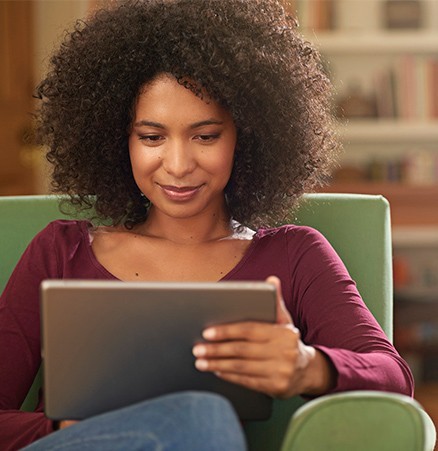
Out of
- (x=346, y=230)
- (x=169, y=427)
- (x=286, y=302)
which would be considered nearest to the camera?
(x=169, y=427)

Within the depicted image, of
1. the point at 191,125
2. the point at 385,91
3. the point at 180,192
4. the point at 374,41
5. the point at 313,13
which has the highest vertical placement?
the point at 313,13

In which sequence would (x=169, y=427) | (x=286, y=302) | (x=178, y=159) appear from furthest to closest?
(x=286, y=302) < (x=178, y=159) < (x=169, y=427)

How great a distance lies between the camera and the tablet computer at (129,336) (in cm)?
127

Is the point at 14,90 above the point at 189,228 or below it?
→ above

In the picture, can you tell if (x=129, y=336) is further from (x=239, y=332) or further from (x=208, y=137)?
(x=208, y=137)

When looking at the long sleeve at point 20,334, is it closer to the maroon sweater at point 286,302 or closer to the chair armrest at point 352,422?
the maroon sweater at point 286,302

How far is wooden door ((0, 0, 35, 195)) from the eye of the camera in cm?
409

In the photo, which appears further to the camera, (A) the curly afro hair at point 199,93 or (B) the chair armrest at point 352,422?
(A) the curly afro hair at point 199,93

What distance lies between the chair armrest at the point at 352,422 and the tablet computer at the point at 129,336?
5.3 inches

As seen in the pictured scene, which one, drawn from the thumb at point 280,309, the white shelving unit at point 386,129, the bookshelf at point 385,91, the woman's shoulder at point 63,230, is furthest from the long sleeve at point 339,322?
the white shelving unit at point 386,129

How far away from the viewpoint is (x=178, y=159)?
64.3 inches

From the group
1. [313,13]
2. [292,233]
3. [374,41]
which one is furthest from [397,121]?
[292,233]

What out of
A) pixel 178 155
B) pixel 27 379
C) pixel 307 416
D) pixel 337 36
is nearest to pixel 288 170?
pixel 178 155

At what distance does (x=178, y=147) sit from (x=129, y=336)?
428 mm
